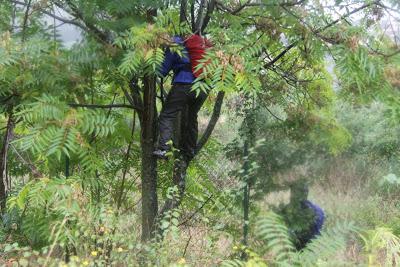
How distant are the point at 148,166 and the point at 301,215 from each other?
7.94 feet

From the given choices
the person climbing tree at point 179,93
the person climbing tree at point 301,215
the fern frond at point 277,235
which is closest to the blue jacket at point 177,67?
the person climbing tree at point 179,93

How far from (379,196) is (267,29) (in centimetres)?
1042

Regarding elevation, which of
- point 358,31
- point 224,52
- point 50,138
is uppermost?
point 358,31

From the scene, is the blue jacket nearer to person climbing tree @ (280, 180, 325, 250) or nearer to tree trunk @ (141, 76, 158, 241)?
tree trunk @ (141, 76, 158, 241)

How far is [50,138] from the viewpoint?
272 centimetres

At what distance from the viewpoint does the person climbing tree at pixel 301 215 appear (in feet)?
19.4

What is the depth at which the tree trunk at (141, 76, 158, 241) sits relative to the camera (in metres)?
4.41

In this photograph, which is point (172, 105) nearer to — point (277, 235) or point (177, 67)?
point (177, 67)

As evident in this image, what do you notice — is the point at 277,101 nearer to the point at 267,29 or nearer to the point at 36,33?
the point at 267,29

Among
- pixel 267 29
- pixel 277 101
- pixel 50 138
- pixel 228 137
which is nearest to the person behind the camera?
pixel 50 138

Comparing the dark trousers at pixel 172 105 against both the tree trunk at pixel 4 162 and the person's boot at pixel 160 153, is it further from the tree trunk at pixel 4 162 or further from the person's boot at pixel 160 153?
the tree trunk at pixel 4 162

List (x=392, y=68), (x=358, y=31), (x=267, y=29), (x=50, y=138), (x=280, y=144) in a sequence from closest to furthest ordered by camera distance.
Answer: (x=50, y=138), (x=358, y=31), (x=392, y=68), (x=267, y=29), (x=280, y=144)

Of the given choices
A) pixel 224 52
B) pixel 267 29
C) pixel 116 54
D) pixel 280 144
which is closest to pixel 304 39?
pixel 267 29

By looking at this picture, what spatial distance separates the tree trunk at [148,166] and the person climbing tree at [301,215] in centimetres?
190
